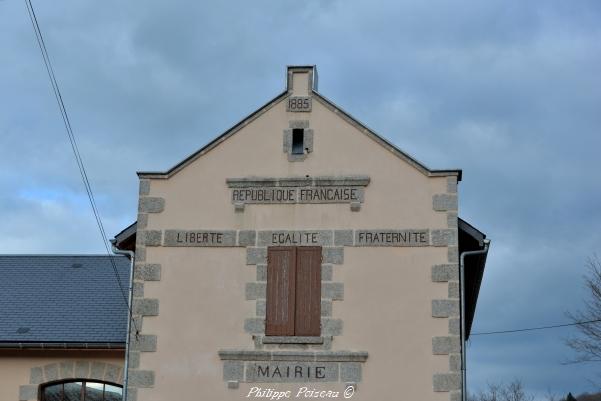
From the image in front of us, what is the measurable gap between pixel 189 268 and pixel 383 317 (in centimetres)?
367

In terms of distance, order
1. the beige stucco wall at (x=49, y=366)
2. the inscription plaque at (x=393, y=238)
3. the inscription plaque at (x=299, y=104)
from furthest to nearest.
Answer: the beige stucco wall at (x=49, y=366), the inscription plaque at (x=299, y=104), the inscription plaque at (x=393, y=238)

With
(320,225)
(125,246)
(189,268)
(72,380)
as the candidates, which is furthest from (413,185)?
(72,380)

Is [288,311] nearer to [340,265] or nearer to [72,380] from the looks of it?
[340,265]

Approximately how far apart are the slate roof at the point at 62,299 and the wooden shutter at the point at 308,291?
4292 millimetres

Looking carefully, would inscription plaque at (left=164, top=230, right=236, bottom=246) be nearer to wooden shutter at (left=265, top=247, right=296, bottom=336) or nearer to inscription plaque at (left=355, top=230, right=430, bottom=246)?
wooden shutter at (left=265, top=247, right=296, bottom=336)

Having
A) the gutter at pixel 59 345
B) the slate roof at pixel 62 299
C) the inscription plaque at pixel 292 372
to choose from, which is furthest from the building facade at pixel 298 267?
the slate roof at pixel 62 299

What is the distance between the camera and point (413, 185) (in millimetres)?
17266

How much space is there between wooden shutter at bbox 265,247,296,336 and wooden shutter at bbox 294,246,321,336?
0.30 feet

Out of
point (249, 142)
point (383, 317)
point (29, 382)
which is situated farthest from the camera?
point (29, 382)

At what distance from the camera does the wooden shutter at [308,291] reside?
1667cm

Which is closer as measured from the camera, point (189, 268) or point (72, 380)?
point (189, 268)

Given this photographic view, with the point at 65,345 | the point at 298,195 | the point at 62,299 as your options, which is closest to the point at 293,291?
the point at 298,195

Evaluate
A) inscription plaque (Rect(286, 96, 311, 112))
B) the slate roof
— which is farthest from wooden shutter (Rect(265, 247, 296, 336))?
the slate roof

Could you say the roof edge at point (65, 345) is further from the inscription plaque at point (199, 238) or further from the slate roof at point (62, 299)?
the inscription plaque at point (199, 238)
